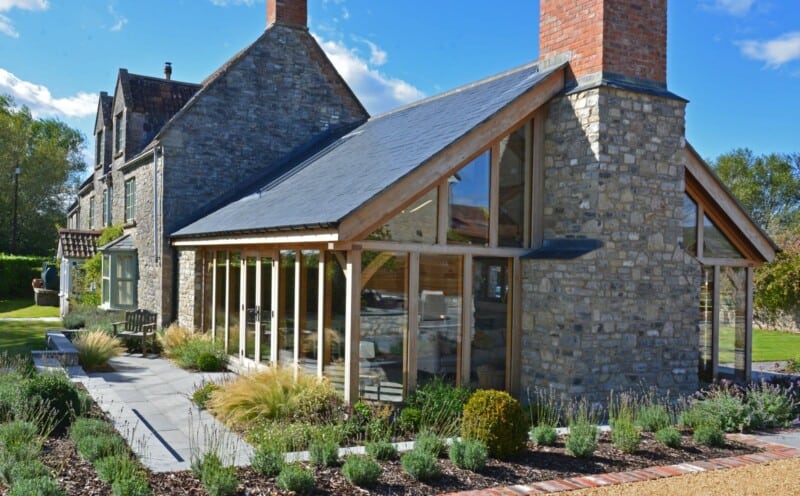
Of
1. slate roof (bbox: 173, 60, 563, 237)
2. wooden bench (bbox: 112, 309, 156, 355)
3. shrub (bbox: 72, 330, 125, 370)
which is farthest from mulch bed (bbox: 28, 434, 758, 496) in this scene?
wooden bench (bbox: 112, 309, 156, 355)

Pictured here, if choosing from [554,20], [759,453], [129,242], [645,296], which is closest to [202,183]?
[129,242]

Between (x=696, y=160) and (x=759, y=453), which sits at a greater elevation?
(x=696, y=160)

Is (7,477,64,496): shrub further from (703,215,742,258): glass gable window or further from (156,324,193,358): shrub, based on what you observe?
(703,215,742,258): glass gable window

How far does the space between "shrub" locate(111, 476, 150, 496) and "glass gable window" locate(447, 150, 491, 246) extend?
224 inches

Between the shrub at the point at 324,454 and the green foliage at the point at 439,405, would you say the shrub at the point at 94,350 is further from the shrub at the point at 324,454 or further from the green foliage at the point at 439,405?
the shrub at the point at 324,454

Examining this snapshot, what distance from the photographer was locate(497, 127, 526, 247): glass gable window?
10656mm

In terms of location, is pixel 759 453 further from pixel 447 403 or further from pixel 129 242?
pixel 129 242

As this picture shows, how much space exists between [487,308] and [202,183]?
32.9ft

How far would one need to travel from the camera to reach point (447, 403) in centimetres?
911

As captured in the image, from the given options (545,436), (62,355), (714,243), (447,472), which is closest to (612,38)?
(714,243)

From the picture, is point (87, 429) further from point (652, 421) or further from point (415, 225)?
point (652, 421)

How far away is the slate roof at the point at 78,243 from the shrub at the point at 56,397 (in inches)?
602

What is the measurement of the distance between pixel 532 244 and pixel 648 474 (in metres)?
4.60

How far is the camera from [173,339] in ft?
51.0
